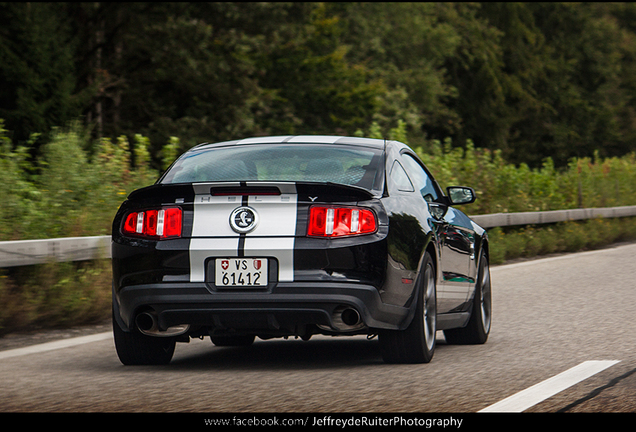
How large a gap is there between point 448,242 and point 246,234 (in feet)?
6.57

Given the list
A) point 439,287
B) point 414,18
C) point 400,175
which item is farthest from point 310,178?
point 414,18

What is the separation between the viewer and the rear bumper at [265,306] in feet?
20.3

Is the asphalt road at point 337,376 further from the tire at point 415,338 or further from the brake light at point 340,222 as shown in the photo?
the brake light at point 340,222

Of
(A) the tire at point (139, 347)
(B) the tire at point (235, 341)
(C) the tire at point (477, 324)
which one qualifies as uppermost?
(A) the tire at point (139, 347)

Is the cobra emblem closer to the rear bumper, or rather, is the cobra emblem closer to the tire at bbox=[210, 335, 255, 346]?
the rear bumper

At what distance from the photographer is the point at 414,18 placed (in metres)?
54.1

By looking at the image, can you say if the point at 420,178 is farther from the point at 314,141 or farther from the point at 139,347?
the point at 139,347

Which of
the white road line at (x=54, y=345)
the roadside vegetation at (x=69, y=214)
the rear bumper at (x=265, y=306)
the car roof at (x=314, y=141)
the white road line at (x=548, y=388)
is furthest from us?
the roadside vegetation at (x=69, y=214)

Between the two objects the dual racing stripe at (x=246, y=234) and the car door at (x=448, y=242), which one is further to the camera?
the car door at (x=448, y=242)

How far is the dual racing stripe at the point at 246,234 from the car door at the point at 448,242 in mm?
1490

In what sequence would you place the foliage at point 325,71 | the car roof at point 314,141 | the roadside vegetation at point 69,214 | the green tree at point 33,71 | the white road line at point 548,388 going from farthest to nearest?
the foliage at point 325,71, the green tree at point 33,71, the roadside vegetation at point 69,214, the car roof at point 314,141, the white road line at point 548,388

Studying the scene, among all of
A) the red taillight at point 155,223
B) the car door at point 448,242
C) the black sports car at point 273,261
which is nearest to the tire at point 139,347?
the black sports car at point 273,261

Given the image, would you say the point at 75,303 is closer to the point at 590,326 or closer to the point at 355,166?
the point at 355,166
